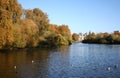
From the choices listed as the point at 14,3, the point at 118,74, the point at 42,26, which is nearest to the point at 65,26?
the point at 42,26

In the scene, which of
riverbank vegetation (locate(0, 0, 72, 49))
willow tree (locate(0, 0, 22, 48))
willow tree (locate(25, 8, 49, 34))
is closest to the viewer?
willow tree (locate(0, 0, 22, 48))

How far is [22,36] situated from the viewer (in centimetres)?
6688

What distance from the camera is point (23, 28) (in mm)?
67938

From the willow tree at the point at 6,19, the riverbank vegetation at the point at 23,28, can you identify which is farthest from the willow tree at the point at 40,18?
the willow tree at the point at 6,19

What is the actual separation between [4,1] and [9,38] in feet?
26.2

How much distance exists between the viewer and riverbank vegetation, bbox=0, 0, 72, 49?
49.2 meters

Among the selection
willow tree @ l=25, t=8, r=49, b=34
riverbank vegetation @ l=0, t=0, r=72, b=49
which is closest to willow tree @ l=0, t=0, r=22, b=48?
riverbank vegetation @ l=0, t=0, r=72, b=49

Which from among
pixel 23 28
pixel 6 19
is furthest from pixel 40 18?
pixel 6 19

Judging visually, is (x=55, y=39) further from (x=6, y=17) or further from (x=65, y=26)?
(x=6, y=17)

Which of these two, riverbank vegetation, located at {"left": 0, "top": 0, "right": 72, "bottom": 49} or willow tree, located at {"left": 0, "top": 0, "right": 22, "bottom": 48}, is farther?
riverbank vegetation, located at {"left": 0, "top": 0, "right": 72, "bottom": 49}

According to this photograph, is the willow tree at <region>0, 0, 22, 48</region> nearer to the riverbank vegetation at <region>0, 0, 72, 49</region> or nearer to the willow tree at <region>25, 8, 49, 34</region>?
the riverbank vegetation at <region>0, 0, 72, 49</region>

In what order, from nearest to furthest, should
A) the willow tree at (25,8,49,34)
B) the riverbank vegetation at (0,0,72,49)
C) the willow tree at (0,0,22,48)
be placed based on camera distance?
the willow tree at (0,0,22,48), the riverbank vegetation at (0,0,72,49), the willow tree at (25,8,49,34)

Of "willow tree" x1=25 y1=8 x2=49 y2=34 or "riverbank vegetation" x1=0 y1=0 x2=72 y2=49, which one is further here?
"willow tree" x1=25 y1=8 x2=49 y2=34

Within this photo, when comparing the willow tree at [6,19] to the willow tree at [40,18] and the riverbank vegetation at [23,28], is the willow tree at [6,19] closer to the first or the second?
the riverbank vegetation at [23,28]
